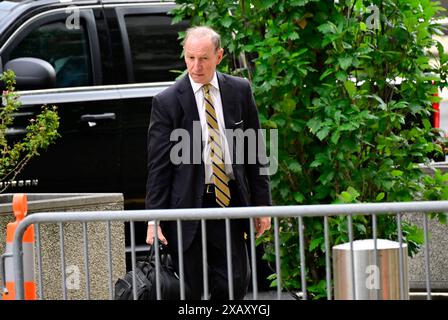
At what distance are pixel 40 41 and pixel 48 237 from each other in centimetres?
243

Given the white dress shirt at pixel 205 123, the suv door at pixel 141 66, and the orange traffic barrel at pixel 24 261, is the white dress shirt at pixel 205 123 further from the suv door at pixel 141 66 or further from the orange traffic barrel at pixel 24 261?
the suv door at pixel 141 66

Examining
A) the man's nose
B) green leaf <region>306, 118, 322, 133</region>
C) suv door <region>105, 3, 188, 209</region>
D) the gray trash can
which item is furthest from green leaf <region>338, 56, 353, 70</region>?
suv door <region>105, 3, 188, 209</region>

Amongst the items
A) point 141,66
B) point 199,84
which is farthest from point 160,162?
point 141,66

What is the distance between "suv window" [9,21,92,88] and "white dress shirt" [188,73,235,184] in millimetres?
3568

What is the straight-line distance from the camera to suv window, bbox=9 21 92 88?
10.8m

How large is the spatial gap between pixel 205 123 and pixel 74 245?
1.94 meters

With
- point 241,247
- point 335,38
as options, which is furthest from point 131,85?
point 241,247

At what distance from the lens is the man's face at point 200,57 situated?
24.1 ft

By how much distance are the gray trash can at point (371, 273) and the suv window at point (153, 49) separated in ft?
16.1

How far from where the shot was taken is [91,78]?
11031mm

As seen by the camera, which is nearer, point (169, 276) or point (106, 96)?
point (169, 276)
